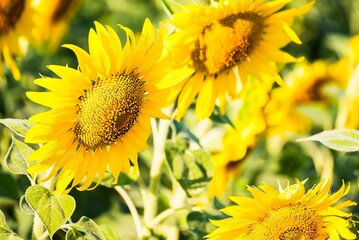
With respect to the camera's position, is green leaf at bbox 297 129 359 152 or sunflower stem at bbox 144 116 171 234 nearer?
green leaf at bbox 297 129 359 152

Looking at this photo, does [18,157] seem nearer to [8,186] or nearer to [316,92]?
[8,186]

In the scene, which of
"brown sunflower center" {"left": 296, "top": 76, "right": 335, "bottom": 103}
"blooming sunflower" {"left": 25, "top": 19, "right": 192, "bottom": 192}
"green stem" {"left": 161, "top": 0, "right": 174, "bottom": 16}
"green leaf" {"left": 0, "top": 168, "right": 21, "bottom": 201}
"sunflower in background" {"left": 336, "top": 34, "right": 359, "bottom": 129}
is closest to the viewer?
"blooming sunflower" {"left": 25, "top": 19, "right": 192, "bottom": 192}

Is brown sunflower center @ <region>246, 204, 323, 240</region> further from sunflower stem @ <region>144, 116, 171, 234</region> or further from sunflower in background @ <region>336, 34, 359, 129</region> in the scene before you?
sunflower in background @ <region>336, 34, 359, 129</region>


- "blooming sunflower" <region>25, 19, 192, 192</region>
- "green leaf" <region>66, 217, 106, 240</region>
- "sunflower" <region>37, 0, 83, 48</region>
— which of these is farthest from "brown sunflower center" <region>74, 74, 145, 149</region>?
"sunflower" <region>37, 0, 83, 48</region>

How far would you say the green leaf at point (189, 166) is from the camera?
1295 millimetres

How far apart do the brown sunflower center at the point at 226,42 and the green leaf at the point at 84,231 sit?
0.32 metres

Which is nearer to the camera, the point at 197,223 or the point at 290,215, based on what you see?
the point at 290,215

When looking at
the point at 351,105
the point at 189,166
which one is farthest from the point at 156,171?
the point at 351,105

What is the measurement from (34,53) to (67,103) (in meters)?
0.98

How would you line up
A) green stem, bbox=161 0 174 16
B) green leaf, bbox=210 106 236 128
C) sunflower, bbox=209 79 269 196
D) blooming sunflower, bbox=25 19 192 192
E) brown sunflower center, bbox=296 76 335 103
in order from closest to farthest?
blooming sunflower, bbox=25 19 192 192 < green stem, bbox=161 0 174 16 < green leaf, bbox=210 106 236 128 < sunflower, bbox=209 79 269 196 < brown sunflower center, bbox=296 76 335 103

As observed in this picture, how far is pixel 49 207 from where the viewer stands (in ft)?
3.40

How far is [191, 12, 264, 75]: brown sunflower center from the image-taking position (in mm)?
1239

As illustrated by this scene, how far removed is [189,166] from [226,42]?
0.21 m

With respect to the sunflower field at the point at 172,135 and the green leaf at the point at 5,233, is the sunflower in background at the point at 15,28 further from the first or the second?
the green leaf at the point at 5,233
